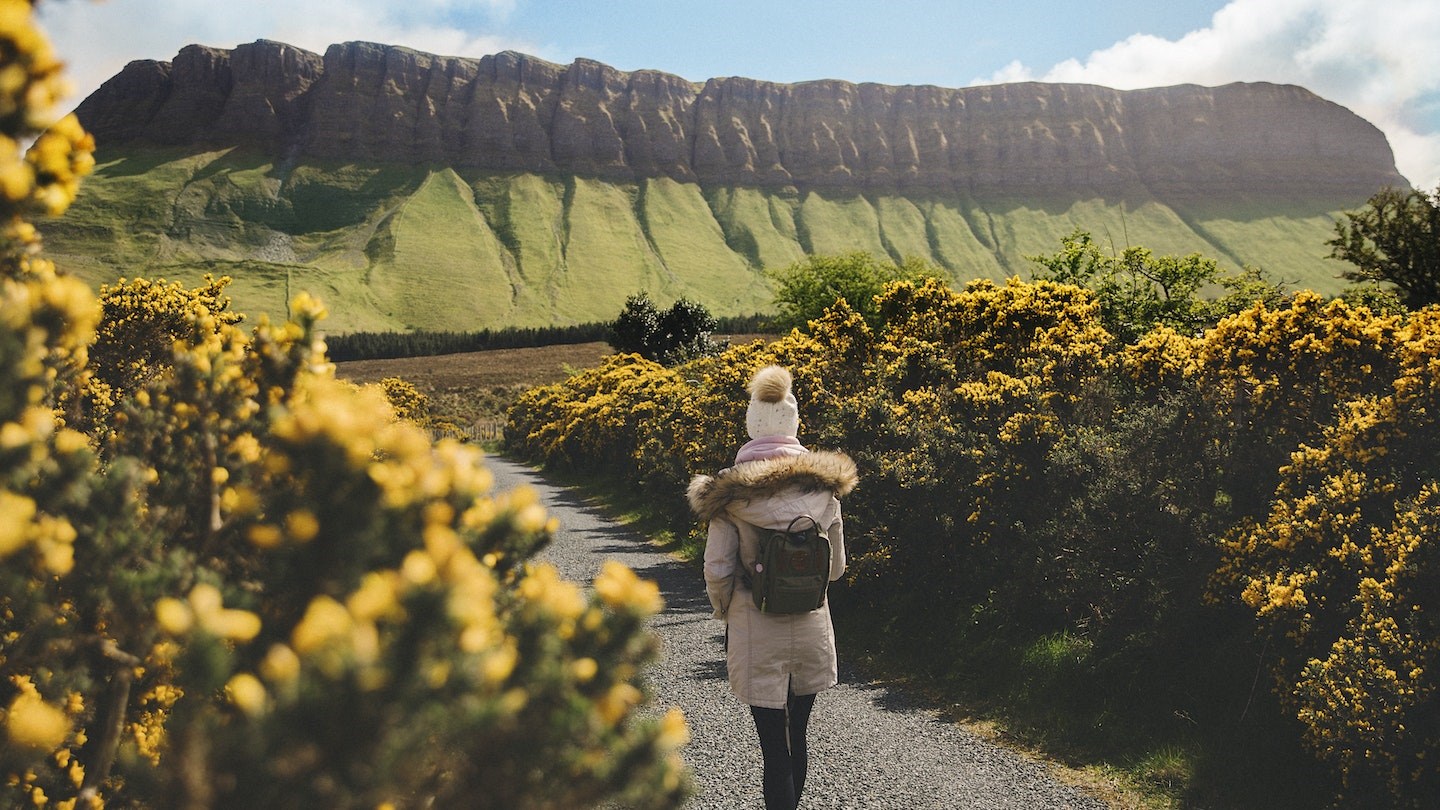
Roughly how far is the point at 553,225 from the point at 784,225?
38.1 m

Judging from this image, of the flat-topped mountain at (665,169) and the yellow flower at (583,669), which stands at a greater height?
the flat-topped mountain at (665,169)

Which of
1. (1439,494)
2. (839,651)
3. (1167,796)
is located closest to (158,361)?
(839,651)

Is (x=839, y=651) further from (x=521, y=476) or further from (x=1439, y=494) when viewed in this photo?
(x=521, y=476)

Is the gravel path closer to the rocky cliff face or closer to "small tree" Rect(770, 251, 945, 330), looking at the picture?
"small tree" Rect(770, 251, 945, 330)

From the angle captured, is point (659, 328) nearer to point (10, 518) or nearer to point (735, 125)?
point (10, 518)

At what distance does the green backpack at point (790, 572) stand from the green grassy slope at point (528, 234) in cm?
11084

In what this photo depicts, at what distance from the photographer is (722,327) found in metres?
103

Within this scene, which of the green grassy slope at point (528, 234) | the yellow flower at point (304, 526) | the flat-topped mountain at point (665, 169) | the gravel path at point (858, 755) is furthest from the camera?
the flat-topped mountain at point (665, 169)

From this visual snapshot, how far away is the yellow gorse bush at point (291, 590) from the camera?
125cm

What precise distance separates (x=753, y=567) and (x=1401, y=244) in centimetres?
1511

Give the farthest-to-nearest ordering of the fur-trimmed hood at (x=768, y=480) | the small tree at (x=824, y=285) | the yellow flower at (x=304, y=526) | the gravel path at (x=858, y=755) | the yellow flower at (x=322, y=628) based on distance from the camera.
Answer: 1. the small tree at (x=824, y=285)
2. the gravel path at (x=858, y=755)
3. the fur-trimmed hood at (x=768, y=480)
4. the yellow flower at (x=304, y=526)
5. the yellow flower at (x=322, y=628)

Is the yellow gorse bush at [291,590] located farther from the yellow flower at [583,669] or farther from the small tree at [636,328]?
the small tree at [636,328]

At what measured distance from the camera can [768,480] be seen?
15.5 feet

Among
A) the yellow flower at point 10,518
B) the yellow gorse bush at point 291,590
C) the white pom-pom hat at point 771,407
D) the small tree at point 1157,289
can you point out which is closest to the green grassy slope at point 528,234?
the small tree at point 1157,289
